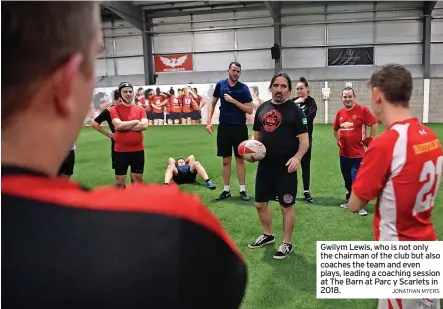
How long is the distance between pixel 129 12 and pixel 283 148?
18.1 metres

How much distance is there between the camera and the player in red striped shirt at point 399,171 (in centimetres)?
200

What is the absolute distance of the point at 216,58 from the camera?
20.5m

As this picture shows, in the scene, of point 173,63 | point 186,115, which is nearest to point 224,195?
point 186,115

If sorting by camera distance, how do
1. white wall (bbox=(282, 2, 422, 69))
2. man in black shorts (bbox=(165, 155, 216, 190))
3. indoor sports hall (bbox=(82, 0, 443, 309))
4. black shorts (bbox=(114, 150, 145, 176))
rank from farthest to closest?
white wall (bbox=(282, 2, 422, 69)) < indoor sports hall (bbox=(82, 0, 443, 309)) < man in black shorts (bbox=(165, 155, 216, 190)) < black shorts (bbox=(114, 150, 145, 176))

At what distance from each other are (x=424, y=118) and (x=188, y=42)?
12390 mm

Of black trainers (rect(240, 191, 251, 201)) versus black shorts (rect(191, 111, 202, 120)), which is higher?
black shorts (rect(191, 111, 202, 120))

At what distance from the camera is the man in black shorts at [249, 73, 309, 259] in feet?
13.1

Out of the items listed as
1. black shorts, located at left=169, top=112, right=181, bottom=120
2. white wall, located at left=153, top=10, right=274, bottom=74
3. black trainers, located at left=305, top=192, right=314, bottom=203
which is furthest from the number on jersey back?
black shorts, located at left=169, top=112, right=181, bottom=120

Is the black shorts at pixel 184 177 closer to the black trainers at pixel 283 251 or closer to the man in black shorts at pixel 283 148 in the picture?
the man in black shorts at pixel 283 148

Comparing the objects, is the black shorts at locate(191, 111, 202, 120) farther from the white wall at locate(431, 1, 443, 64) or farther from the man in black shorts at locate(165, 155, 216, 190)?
the man in black shorts at locate(165, 155, 216, 190)

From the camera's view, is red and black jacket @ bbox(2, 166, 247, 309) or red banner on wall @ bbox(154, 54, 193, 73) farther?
red banner on wall @ bbox(154, 54, 193, 73)

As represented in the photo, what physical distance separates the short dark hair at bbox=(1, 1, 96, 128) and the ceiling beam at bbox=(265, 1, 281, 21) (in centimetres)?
1840

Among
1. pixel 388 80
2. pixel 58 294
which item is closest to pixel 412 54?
pixel 388 80

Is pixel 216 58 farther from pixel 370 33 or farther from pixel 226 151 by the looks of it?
pixel 226 151
